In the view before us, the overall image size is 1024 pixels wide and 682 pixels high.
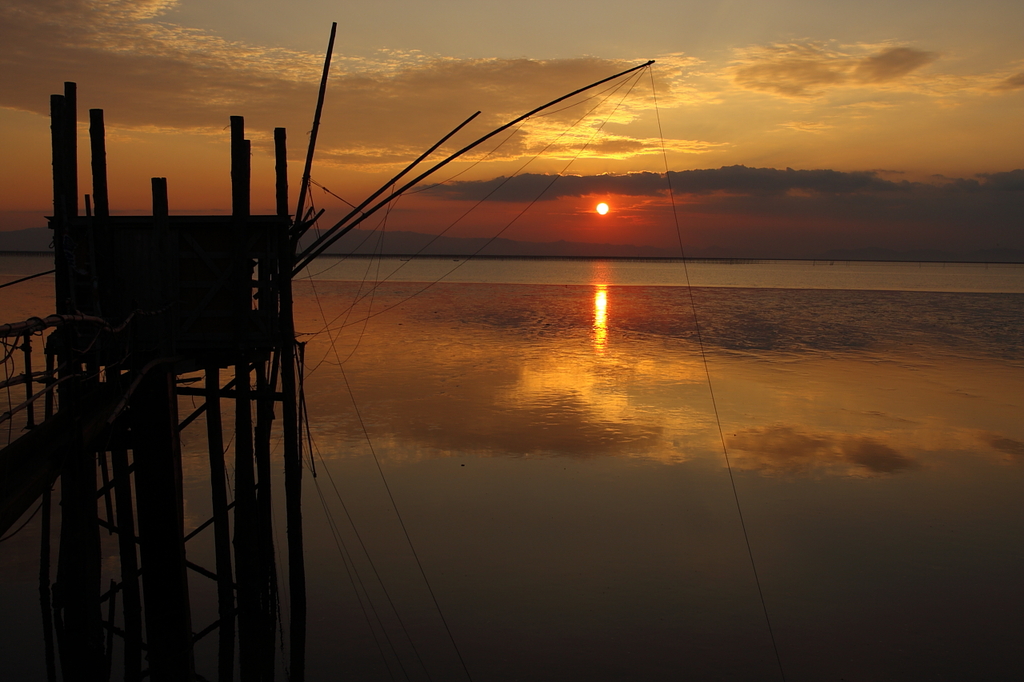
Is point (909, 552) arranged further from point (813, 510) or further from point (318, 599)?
point (318, 599)

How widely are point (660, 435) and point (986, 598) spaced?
29.1ft

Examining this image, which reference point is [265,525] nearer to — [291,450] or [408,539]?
[291,450]

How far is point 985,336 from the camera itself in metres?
39.7

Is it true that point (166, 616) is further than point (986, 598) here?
No

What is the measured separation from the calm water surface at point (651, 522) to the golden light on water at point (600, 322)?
641 cm

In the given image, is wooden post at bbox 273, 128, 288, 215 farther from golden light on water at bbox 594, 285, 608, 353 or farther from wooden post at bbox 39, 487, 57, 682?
golden light on water at bbox 594, 285, 608, 353

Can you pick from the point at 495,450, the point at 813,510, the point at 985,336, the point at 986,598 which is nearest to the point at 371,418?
the point at 495,450

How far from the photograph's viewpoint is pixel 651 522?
44.6 feet

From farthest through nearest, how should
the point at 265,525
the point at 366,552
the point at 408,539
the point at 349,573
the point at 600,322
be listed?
the point at 600,322
the point at 408,539
the point at 366,552
the point at 349,573
the point at 265,525

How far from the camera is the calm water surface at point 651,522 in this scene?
9.75m

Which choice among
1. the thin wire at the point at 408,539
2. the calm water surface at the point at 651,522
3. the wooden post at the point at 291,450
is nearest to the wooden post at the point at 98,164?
the wooden post at the point at 291,450

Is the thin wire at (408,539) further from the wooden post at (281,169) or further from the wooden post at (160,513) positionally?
the wooden post at (281,169)

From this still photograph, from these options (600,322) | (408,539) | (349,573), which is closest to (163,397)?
(349,573)

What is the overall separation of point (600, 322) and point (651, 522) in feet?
110
